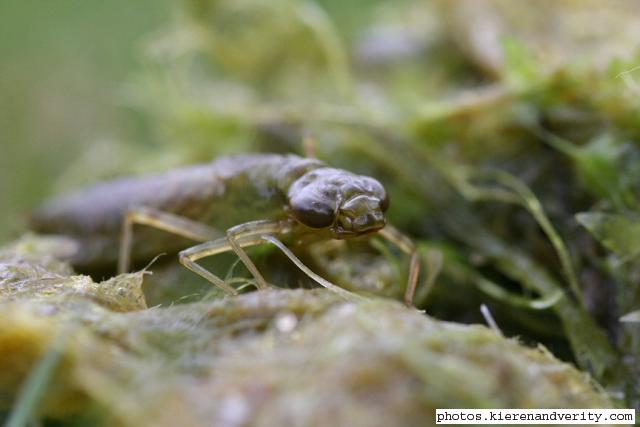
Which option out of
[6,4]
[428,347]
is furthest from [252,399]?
[6,4]

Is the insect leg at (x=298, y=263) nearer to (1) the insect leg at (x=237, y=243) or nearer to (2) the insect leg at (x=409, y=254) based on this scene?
(1) the insect leg at (x=237, y=243)

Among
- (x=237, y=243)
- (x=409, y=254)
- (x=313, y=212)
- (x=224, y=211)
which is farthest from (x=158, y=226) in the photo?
(x=409, y=254)

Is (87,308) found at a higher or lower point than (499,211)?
higher

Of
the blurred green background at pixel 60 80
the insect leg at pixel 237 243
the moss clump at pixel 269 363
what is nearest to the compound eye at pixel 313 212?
the insect leg at pixel 237 243

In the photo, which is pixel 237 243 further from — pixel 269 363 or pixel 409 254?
pixel 269 363

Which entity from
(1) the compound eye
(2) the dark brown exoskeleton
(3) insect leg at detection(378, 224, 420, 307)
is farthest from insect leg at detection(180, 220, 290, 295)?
(3) insect leg at detection(378, 224, 420, 307)

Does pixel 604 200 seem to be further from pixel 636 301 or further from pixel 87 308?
pixel 87 308
